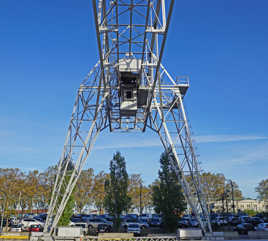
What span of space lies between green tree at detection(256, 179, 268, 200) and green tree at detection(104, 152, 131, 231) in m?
61.6

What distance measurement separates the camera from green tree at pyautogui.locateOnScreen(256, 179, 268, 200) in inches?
3187

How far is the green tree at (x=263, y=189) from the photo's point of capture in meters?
80.9

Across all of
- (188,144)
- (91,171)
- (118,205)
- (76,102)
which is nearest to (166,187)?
(118,205)

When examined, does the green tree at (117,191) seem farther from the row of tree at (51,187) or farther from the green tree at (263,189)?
the green tree at (263,189)

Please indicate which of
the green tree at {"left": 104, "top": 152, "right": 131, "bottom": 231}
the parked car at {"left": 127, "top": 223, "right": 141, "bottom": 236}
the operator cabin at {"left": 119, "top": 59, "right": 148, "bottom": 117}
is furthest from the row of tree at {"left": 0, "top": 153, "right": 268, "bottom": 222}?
the operator cabin at {"left": 119, "top": 59, "right": 148, "bottom": 117}

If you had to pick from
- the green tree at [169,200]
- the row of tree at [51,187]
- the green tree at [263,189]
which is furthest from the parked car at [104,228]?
the green tree at [263,189]

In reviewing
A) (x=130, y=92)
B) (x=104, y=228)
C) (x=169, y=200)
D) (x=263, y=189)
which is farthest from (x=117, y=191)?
(x=263, y=189)

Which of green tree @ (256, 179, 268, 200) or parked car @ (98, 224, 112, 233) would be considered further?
green tree @ (256, 179, 268, 200)

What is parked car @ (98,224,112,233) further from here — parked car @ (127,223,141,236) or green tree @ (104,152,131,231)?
parked car @ (127,223,141,236)

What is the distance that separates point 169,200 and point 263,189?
62774 millimetres

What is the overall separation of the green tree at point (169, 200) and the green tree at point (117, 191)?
396 cm

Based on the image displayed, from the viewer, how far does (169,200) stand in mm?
31438

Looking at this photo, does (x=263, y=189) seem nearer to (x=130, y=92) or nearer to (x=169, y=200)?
(x=169, y=200)

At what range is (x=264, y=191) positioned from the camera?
8150 cm
